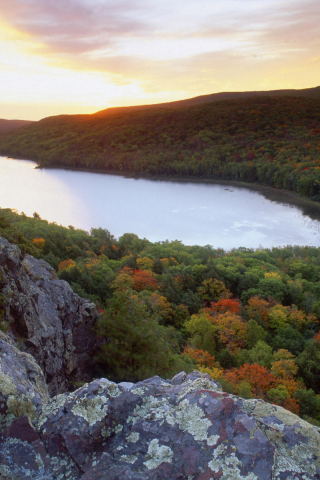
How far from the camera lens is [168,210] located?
61344mm

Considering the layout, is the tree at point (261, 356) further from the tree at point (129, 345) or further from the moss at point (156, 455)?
the moss at point (156, 455)

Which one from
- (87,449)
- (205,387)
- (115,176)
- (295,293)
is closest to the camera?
(87,449)

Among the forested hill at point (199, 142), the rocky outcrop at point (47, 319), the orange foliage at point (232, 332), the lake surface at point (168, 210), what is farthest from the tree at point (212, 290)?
the forested hill at point (199, 142)

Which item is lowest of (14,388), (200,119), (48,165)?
(14,388)

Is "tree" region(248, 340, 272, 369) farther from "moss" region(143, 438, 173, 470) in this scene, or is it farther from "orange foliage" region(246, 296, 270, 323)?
"moss" region(143, 438, 173, 470)

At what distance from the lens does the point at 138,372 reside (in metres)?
7.87

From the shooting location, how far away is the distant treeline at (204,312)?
8961 mm

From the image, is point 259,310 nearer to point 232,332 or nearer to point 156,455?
point 232,332

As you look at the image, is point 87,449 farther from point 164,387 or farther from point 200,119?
point 200,119

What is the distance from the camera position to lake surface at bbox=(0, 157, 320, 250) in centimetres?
4894

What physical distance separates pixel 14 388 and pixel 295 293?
29.2 metres

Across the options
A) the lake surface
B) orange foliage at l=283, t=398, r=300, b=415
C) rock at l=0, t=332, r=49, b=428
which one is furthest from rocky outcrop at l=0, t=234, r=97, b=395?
the lake surface

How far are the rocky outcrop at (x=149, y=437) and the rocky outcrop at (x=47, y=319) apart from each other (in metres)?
3.39

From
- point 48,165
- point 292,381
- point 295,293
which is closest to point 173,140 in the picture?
point 48,165
